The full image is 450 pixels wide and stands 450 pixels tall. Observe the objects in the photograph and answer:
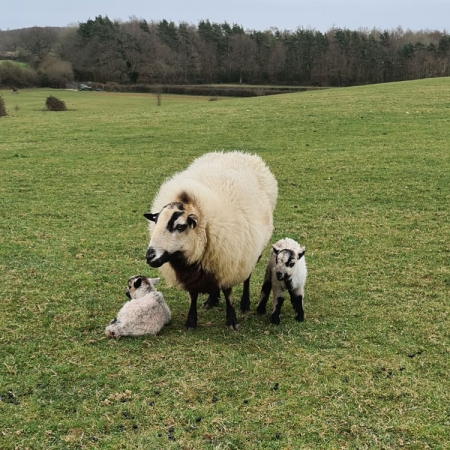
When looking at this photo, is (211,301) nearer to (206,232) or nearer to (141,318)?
(141,318)

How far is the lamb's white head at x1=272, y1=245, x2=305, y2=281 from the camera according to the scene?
5738mm

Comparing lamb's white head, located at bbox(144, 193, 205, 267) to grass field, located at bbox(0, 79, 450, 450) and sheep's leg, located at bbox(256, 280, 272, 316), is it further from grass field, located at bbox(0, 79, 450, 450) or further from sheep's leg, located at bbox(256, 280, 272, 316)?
sheep's leg, located at bbox(256, 280, 272, 316)

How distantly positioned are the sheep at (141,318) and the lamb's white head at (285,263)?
1.45 m

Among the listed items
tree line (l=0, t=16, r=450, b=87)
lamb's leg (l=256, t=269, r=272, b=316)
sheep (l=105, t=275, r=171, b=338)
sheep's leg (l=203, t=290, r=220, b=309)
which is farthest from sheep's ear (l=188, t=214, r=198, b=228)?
tree line (l=0, t=16, r=450, b=87)

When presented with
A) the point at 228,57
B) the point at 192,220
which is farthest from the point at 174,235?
the point at 228,57

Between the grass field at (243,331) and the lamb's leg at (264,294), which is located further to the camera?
the lamb's leg at (264,294)

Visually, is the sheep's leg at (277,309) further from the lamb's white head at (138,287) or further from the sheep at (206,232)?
the lamb's white head at (138,287)

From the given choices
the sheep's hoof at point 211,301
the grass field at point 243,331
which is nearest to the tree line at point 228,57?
the grass field at point 243,331

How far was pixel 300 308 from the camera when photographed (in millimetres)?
6016

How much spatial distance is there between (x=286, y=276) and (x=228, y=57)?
80452 mm

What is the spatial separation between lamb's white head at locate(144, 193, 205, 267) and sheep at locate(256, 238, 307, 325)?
1.14 m

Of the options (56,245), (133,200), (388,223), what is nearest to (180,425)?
(56,245)

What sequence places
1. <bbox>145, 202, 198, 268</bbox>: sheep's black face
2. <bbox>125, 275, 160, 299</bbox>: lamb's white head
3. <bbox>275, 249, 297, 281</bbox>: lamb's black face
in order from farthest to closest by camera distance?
1. <bbox>125, 275, 160, 299</bbox>: lamb's white head
2. <bbox>275, 249, 297, 281</bbox>: lamb's black face
3. <bbox>145, 202, 198, 268</bbox>: sheep's black face

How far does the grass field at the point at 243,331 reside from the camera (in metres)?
3.99
